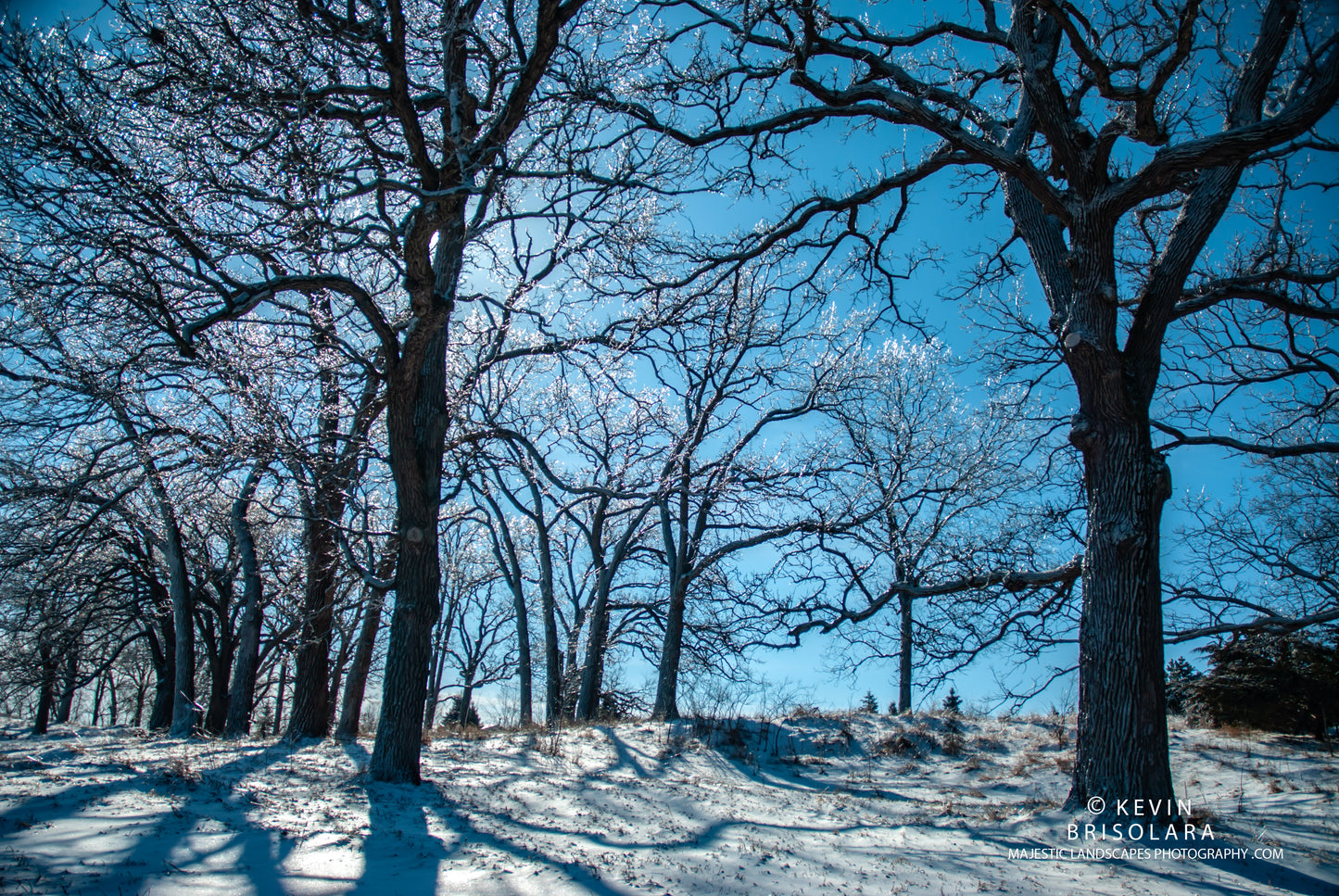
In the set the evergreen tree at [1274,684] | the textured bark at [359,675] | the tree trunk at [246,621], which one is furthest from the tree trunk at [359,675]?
the evergreen tree at [1274,684]

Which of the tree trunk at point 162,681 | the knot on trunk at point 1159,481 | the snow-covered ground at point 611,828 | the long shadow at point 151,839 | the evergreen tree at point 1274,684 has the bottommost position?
the tree trunk at point 162,681

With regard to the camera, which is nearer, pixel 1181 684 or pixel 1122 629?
pixel 1122 629

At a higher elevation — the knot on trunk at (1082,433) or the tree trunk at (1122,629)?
the knot on trunk at (1082,433)

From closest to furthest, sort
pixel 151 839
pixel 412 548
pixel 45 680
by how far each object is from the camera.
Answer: pixel 151 839 → pixel 412 548 → pixel 45 680

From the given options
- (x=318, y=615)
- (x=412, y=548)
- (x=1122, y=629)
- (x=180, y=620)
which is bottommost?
(x=180, y=620)

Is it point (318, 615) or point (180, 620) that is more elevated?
point (318, 615)

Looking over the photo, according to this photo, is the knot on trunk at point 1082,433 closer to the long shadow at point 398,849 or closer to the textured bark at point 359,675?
the long shadow at point 398,849

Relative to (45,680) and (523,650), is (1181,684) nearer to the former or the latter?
(523,650)

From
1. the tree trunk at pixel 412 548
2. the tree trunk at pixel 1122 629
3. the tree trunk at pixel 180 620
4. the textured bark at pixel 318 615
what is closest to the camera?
the tree trunk at pixel 1122 629

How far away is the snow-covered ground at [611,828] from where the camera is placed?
11.2 feet

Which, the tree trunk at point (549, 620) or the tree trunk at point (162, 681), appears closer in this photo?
the tree trunk at point (549, 620)

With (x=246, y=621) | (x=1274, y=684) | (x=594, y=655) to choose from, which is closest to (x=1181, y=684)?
(x=1274, y=684)

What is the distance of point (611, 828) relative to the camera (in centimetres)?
472

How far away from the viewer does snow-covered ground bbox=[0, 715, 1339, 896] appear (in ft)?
11.2
